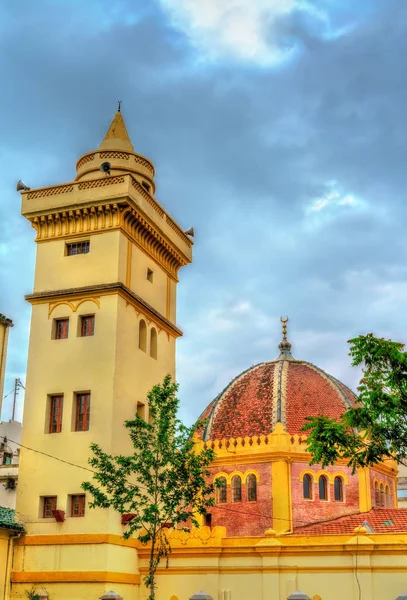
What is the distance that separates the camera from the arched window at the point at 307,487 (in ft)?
113

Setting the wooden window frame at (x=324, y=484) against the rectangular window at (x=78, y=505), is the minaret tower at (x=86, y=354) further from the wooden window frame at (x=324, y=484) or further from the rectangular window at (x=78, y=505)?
the wooden window frame at (x=324, y=484)

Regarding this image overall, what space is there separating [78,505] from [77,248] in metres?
10.4

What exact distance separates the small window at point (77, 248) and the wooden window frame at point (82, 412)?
19.7 ft

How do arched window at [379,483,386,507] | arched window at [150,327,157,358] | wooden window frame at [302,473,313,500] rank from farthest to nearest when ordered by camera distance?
arched window at [379,483,386,507]
wooden window frame at [302,473,313,500]
arched window at [150,327,157,358]

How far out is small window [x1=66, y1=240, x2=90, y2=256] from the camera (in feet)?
103

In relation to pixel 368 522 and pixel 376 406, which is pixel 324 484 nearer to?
pixel 368 522

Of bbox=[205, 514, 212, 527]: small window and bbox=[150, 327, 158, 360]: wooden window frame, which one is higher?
bbox=[150, 327, 158, 360]: wooden window frame

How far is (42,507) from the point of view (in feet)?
92.2

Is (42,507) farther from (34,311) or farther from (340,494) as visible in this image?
Answer: (340,494)

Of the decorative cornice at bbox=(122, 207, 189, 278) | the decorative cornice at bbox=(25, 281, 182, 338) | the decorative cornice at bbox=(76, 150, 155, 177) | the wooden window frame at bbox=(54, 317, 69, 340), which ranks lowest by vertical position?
the wooden window frame at bbox=(54, 317, 69, 340)

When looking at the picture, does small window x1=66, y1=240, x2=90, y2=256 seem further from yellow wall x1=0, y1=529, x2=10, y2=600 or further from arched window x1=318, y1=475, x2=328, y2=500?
arched window x1=318, y1=475, x2=328, y2=500

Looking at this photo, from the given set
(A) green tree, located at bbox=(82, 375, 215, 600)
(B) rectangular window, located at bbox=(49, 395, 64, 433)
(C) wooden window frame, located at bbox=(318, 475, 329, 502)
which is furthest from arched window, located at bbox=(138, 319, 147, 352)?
(C) wooden window frame, located at bbox=(318, 475, 329, 502)

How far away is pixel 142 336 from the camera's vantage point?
31.8 m

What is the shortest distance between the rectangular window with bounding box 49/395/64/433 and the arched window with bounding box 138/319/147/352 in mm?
4042
